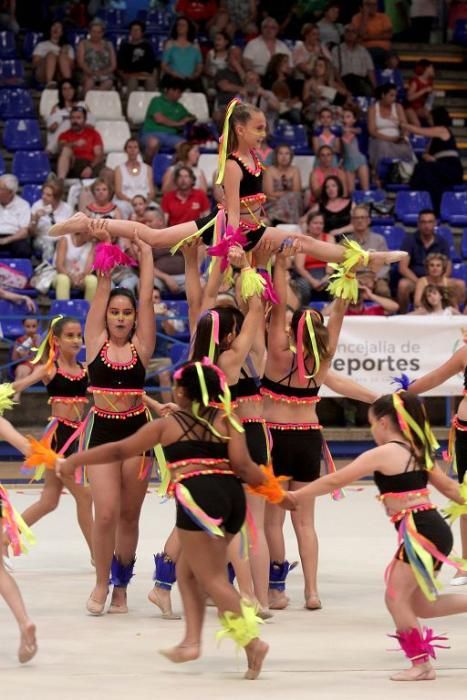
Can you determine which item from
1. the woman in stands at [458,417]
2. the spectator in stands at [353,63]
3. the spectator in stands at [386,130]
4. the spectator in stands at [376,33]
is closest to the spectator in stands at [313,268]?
the spectator in stands at [386,130]

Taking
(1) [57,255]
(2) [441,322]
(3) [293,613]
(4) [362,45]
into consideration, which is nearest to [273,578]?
(3) [293,613]

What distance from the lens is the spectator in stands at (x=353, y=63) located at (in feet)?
51.4

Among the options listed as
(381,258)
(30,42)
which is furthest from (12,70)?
(381,258)

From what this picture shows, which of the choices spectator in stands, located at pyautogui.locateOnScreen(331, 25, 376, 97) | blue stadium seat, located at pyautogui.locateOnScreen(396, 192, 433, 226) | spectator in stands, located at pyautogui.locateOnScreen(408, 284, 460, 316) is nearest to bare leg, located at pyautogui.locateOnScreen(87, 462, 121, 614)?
spectator in stands, located at pyautogui.locateOnScreen(408, 284, 460, 316)

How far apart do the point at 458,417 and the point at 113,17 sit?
34.2 feet

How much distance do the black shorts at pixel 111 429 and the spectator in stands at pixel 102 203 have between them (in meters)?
5.99

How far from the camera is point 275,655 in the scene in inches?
215

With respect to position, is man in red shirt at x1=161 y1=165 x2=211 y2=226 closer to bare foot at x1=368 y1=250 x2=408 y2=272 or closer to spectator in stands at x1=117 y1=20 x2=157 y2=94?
spectator in stands at x1=117 y1=20 x2=157 y2=94

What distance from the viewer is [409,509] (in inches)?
207

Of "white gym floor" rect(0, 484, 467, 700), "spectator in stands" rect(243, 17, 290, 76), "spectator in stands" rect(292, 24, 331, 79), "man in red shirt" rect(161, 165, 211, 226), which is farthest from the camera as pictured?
"spectator in stands" rect(292, 24, 331, 79)

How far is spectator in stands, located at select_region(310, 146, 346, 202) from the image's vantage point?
13.4m

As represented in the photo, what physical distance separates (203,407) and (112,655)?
120cm

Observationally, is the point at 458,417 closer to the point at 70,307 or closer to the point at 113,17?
the point at 70,307

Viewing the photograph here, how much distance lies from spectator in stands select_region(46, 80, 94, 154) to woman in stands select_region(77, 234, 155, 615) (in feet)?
25.0
